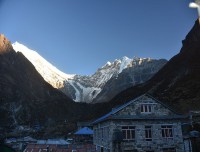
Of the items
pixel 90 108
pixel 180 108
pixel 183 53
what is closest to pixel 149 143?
pixel 180 108

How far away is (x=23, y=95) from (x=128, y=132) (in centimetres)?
10185

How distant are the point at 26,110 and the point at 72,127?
2607 cm

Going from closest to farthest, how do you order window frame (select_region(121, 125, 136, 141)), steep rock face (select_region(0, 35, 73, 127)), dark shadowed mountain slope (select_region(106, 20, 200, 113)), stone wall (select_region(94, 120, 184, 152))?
stone wall (select_region(94, 120, 184, 152)) < window frame (select_region(121, 125, 136, 141)) < dark shadowed mountain slope (select_region(106, 20, 200, 113)) < steep rock face (select_region(0, 35, 73, 127))

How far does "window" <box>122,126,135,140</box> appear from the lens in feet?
95.5

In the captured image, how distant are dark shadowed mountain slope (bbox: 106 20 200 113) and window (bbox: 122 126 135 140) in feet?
164

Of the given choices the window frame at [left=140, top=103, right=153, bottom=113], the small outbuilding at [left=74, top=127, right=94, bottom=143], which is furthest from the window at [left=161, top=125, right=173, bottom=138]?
the small outbuilding at [left=74, top=127, right=94, bottom=143]

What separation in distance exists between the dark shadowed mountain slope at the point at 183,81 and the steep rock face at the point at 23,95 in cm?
3421

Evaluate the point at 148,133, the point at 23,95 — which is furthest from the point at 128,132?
the point at 23,95

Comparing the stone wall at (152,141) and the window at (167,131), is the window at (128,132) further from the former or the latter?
the window at (167,131)

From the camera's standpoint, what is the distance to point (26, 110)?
383 feet

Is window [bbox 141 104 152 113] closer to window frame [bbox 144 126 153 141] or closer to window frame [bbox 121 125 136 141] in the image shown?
window frame [bbox 144 126 153 141]

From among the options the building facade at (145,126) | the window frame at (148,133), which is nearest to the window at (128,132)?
the building facade at (145,126)

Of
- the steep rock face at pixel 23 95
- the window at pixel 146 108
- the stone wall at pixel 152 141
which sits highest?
the steep rock face at pixel 23 95

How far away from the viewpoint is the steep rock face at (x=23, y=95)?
11194cm
